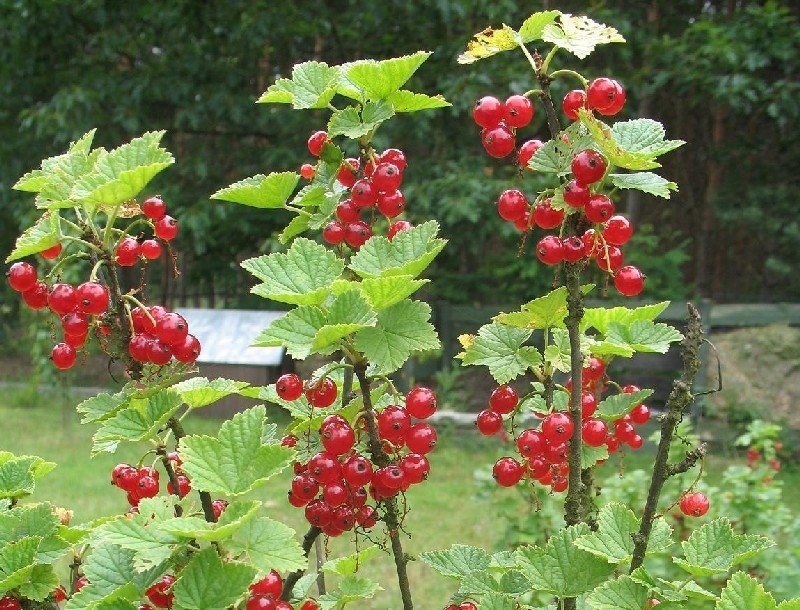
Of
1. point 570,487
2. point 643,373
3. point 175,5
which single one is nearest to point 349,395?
point 570,487

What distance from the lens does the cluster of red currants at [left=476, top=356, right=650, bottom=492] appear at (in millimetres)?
957

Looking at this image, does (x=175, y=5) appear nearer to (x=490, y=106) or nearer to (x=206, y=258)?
(x=206, y=258)

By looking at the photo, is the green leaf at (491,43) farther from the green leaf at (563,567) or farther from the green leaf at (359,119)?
the green leaf at (563,567)

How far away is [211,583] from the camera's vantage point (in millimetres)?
758

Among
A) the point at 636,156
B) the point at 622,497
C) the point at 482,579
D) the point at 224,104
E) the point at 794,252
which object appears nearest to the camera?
the point at 636,156

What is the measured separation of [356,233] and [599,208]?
31 cm

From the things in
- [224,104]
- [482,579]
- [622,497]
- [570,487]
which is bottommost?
[622,497]

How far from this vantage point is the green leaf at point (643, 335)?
1026mm

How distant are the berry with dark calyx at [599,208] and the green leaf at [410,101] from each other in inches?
8.5

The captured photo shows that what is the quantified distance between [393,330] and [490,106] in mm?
302

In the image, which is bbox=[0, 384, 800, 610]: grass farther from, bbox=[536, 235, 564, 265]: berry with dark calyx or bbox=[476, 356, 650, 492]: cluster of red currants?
bbox=[536, 235, 564, 265]: berry with dark calyx

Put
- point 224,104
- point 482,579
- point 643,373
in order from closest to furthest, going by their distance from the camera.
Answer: point 482,579
point 643,373
point 224,104

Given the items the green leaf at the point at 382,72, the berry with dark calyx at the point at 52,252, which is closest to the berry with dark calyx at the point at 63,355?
the berry with dark calyx at the point at 52,252

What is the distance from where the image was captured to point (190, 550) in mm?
858
